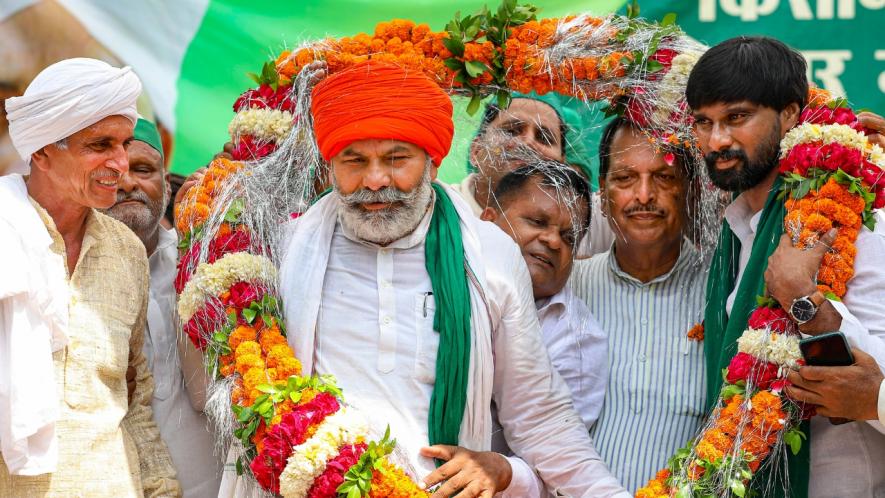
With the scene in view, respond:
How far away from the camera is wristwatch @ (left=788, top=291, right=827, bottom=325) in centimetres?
328

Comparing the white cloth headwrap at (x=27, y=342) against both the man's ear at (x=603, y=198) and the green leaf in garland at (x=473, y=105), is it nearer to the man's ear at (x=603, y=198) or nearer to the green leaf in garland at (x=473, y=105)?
the green leaf in garland at (x=473, y=105)

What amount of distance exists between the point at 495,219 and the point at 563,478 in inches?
45.6

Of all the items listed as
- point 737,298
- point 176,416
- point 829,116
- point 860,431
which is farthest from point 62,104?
point 860,431

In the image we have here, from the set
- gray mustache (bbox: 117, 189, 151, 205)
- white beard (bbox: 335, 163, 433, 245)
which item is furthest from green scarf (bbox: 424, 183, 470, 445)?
gray mustache (bbox: 117, 189, 151, 205)

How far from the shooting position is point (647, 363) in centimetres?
406

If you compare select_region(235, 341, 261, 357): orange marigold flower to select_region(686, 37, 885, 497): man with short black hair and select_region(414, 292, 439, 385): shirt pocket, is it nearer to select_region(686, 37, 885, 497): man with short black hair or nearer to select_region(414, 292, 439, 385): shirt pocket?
select_region(414, 292, 439, 385): shirt pocket

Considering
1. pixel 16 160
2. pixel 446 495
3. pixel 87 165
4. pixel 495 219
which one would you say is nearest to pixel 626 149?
pixel 495 219

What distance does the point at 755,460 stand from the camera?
3.33 meters

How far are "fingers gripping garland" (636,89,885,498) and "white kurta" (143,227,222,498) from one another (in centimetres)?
164

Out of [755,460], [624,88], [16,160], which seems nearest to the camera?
[755,460]

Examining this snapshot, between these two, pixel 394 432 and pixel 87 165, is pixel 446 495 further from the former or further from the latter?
pixel 87 165

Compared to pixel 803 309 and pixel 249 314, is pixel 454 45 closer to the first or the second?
pixel 249 314

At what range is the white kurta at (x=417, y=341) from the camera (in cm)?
357

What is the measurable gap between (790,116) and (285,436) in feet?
6.58
